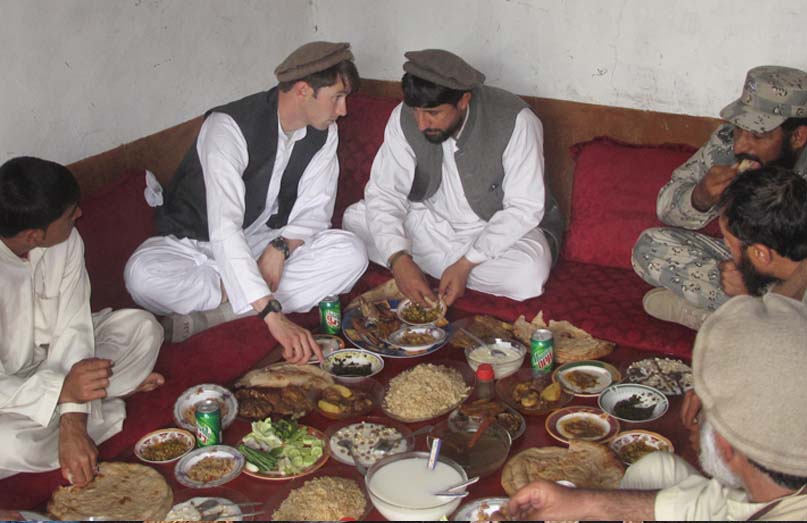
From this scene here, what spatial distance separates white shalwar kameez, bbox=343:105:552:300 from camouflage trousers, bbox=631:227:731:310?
429 mm

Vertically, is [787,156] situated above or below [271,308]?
above

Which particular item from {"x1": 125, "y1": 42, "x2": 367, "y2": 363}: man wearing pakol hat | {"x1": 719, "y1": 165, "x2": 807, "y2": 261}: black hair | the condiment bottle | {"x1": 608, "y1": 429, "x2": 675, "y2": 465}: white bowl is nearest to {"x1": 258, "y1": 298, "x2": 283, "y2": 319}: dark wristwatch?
{"x1": 125, "y1": 42, "x2": 367, "y2": 363}: man wearing pakol hat

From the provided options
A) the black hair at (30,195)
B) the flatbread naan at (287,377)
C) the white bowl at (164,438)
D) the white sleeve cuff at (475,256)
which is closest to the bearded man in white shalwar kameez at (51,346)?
the black hair at (30,195)

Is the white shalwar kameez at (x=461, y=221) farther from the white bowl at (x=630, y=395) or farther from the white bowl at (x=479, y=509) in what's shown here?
the white bowl at (x=479, y=509)

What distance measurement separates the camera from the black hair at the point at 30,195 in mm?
2641

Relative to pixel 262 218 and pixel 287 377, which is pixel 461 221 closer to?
pixel 262 218

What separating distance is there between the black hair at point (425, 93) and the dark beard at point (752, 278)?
1.30 m

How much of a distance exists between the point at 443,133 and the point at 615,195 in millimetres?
857

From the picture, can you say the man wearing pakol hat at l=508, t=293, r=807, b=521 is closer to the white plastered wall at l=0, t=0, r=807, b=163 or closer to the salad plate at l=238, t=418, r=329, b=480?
the salad plate at l=238, t=418, r=329, b=480

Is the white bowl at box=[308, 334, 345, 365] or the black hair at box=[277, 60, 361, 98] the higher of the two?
the black hair at box=[277, 60, 361, 98]

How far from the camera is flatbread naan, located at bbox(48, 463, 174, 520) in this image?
255 cm

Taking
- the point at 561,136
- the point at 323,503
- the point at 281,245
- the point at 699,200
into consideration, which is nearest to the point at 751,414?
the point at 323,503

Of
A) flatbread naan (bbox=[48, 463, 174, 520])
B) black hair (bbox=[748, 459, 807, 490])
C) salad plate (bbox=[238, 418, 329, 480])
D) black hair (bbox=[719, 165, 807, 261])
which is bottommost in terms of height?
flatbread naan (bbox=[48, 463, 174, 520])

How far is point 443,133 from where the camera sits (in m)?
3.69
